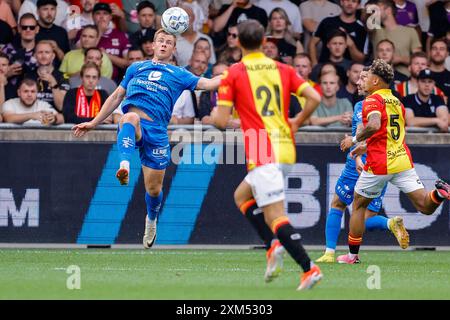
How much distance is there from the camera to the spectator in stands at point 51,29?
1819 cm

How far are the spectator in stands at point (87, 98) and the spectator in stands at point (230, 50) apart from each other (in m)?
2.34

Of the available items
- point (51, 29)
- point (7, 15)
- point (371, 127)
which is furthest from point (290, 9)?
point (371, 127)

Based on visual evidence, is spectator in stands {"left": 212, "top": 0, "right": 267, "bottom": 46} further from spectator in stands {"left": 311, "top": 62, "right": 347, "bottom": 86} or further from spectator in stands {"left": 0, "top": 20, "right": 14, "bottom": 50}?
spectator in stands {"left": 0, "top": 20, "right": 14, "bottom": 50}

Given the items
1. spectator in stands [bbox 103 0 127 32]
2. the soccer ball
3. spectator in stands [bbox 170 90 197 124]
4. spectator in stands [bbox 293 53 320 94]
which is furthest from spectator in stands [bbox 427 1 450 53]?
the soccer ball

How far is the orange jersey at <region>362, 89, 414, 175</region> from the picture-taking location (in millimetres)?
12844

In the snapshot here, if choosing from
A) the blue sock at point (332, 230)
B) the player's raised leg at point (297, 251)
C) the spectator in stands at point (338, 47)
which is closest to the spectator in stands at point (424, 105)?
the spectator in stands at point (338, 47)

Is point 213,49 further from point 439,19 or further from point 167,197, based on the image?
point 439,19

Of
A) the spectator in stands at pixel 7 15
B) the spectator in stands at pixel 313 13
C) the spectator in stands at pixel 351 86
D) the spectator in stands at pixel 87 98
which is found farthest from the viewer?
the spectator in stands at pixel 313 13

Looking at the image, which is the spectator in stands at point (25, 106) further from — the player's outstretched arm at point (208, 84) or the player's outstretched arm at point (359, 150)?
the player's outstretched arm at point (359, 150)

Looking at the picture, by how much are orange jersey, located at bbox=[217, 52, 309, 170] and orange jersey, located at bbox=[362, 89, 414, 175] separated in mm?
2993

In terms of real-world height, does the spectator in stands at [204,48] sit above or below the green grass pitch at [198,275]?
above

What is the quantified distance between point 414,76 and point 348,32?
163 cm

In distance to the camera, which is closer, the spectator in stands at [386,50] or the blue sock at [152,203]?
the blue sock at [152,203]

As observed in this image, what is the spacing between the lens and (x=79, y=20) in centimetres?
1880
